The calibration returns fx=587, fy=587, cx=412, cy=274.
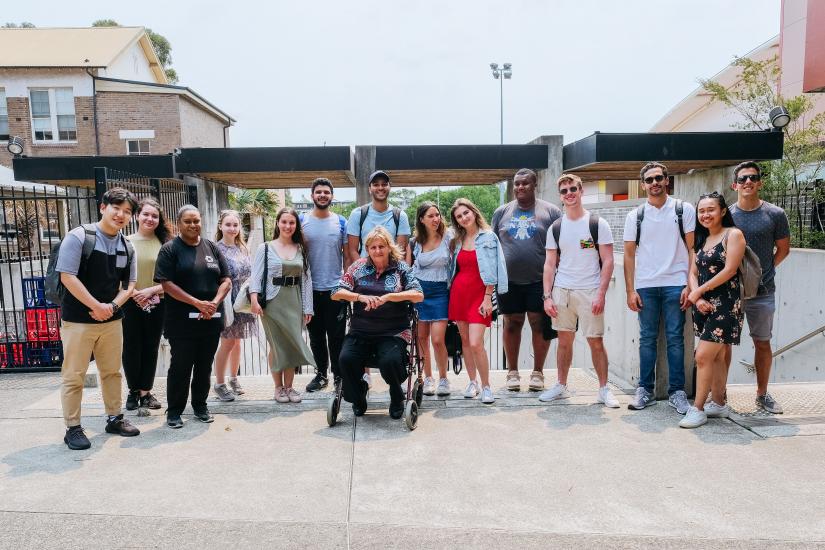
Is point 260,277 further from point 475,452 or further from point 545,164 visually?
point 545,164

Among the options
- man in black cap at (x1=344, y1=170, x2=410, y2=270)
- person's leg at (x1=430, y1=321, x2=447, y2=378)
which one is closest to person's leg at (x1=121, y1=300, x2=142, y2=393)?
man in black cap at (x1=344, y1=170, x2=410, y2=270)

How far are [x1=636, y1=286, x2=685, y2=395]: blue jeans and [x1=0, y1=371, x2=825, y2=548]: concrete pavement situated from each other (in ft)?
1.08

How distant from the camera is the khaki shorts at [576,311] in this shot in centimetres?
516

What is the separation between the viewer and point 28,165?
12.5 m

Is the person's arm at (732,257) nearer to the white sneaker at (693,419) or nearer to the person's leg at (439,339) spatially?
the white sneaker at (693,419)

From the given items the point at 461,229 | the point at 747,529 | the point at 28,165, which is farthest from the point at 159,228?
the point at 28,165

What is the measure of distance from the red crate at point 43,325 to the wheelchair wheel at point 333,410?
4.93 metres

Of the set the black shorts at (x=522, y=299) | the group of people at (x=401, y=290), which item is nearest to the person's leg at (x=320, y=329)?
the group of people at (x=401, y=290)

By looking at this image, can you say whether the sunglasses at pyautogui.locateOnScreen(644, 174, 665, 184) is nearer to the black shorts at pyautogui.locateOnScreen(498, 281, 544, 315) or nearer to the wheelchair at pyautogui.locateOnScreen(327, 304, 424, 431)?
the black shorts at pyautogui.locateOnScreen(498, 281, 544, 315)

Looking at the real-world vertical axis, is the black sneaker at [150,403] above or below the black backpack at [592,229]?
below

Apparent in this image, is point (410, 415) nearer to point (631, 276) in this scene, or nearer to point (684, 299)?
point (631, 276)

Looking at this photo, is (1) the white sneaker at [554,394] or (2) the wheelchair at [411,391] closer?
(2) the wheelchair at [411,391]

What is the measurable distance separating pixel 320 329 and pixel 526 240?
2.19 metres

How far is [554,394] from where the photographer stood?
539 centimetres
